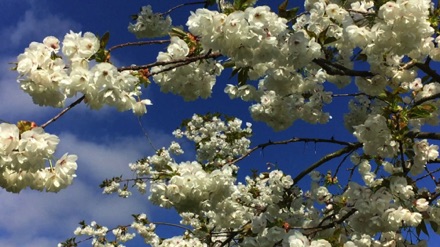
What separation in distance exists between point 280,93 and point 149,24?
151cm

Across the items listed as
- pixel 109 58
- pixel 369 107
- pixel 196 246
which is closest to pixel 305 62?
pixel 109 58

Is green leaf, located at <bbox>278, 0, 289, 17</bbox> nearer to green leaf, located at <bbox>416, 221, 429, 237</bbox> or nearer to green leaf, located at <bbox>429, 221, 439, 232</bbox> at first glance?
green leaf, located at <bbox>416, 221, 429, 237</bbox>

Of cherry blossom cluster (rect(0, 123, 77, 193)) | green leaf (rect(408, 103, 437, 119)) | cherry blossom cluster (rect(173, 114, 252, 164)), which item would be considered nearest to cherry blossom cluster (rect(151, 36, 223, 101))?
cherry blossom cluster (rect(0, 123, 77, 193))

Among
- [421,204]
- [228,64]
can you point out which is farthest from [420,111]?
[228,64]

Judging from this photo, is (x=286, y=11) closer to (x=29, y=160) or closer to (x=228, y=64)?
(x=228, y=64)

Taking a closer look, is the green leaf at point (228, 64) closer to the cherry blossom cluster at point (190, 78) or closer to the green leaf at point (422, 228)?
the cherry blossom cluster at point (190, 78)

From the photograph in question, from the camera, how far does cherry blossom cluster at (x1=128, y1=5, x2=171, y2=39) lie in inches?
196

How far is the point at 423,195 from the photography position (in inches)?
152

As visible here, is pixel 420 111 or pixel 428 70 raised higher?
pixel 428 70

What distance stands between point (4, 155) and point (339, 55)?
3.13 metres

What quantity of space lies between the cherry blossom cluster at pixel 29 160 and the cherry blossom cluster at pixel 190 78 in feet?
3.45

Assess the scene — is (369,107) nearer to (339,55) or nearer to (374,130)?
(339,55)

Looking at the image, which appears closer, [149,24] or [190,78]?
[190,78]

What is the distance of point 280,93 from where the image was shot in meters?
4.58
